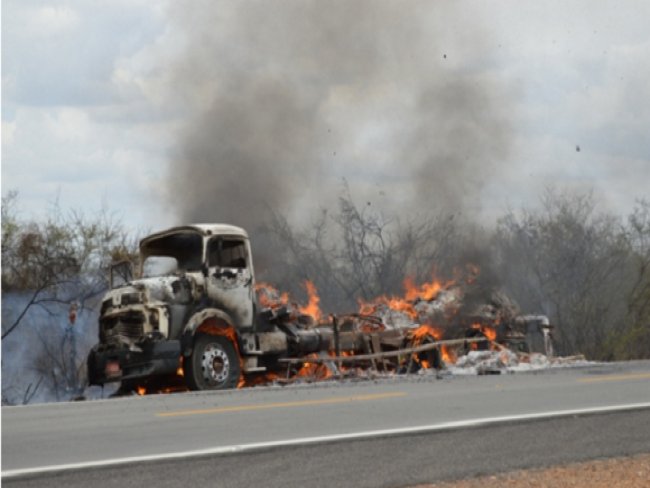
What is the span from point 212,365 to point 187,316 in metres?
0.92

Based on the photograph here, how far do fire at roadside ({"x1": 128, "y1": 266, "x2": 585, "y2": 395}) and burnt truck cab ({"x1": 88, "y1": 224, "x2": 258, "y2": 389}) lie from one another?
0.27m

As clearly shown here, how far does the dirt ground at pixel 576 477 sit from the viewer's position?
843 centimetres

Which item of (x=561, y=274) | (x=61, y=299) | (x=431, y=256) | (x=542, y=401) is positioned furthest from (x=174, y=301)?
(x=561, y=274)

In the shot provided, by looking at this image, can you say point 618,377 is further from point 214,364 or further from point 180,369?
point 180,369

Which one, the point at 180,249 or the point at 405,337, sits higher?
the point at 180,249

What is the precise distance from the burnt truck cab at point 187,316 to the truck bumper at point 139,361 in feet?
0.05

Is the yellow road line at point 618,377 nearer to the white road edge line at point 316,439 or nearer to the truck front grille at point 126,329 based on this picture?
the white road edge line at point 316,439

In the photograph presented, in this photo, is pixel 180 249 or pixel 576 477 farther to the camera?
pixel 180 249

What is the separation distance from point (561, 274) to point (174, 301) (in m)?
22.3

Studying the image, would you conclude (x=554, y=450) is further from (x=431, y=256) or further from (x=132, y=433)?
(x=431, y=256)

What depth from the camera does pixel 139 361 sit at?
16.5 meters

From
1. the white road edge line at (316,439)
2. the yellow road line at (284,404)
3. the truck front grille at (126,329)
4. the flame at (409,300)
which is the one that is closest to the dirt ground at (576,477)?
the white road edge line at (316,439)

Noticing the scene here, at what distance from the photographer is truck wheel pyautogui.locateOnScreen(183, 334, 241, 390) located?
16.6 meters

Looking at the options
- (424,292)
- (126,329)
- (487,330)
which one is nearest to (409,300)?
(424,292)
